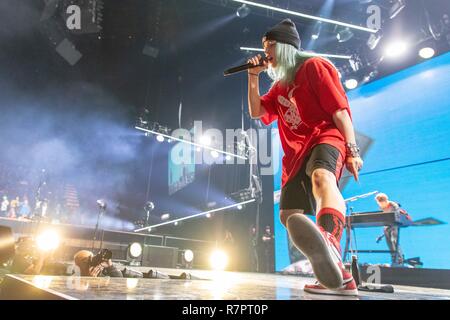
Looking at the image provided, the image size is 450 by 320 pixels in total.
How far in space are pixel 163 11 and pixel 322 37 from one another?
3.83 m

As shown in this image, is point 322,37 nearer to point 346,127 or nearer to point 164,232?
point 346,127

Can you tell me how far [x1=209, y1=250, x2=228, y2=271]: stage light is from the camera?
8609 mm

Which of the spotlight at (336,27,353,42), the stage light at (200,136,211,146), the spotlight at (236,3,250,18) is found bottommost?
the stage light at (200,136,211,146)

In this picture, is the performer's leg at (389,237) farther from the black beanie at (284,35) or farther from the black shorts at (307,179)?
the black beanie at (284,35)

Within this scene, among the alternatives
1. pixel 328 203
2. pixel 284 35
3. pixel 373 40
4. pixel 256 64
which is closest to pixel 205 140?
pixel 373 40

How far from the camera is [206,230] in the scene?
1084 cm

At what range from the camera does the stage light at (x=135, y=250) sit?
6121mm

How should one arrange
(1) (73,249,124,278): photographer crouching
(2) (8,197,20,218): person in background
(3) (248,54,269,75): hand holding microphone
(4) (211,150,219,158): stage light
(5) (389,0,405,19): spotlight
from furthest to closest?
(4) (211,150,219,158): stage light < (2) (8,197,20,218): person in background < (5) (389,0,405,19): spotlight < (1) (73,249,124,278): photographer crouching < (3) (248,54,269,75): hand holding microphone

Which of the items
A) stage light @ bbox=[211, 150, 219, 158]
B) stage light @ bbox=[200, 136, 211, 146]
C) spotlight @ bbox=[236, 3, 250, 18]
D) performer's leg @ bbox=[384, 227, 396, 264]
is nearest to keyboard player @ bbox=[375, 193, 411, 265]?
performer's leg @ bbox=[384, 227, 396, 264]

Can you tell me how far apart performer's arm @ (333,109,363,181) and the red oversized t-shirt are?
4cm

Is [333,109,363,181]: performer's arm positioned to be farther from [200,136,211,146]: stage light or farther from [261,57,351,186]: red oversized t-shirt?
[200,136,211,146]: stage light

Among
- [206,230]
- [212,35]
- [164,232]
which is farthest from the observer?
[164,232]

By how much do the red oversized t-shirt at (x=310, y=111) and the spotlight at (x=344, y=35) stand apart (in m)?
5.15
